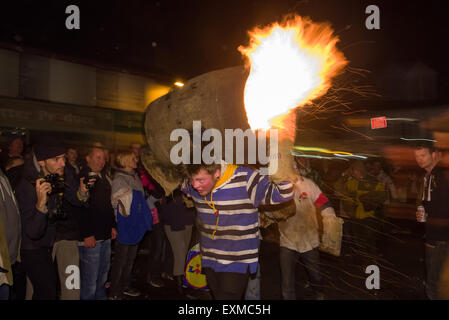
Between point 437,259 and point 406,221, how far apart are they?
8772 millimetres

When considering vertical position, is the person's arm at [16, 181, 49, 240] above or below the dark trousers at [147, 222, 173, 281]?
above

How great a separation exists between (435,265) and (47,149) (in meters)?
4.52

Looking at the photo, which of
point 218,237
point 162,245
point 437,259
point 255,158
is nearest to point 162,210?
point 162,245

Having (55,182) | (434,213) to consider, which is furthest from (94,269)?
(434,213)

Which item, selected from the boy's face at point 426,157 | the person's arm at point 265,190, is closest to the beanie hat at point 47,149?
the person's arm at point 265,190

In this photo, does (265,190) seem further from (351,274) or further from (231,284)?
(351,274)

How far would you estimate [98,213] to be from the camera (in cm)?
446

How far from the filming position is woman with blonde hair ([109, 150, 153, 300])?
473 centimetres

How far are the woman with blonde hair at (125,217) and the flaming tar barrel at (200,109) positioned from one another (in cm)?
170

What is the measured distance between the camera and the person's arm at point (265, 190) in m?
2.97

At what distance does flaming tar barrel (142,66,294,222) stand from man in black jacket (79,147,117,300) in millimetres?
1608

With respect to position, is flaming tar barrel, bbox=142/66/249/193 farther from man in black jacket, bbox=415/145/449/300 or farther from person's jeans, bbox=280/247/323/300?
man in black jacket, bbox=415/145/449/300

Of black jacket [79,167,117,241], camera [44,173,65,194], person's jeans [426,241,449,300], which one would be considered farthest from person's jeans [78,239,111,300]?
person's jeans [426,241,449,300]

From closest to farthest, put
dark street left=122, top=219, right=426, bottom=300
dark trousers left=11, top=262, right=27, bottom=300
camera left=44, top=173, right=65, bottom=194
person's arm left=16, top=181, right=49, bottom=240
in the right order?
1. person's arm left=16, top=181, right=49, bottom=240
2. camera left=44, top=173, right=65, bottom=194
3. dark trousers left=11, top=262, right=27, bottom=300
4. dark street left=122, top=219, right=426, bottom=300
